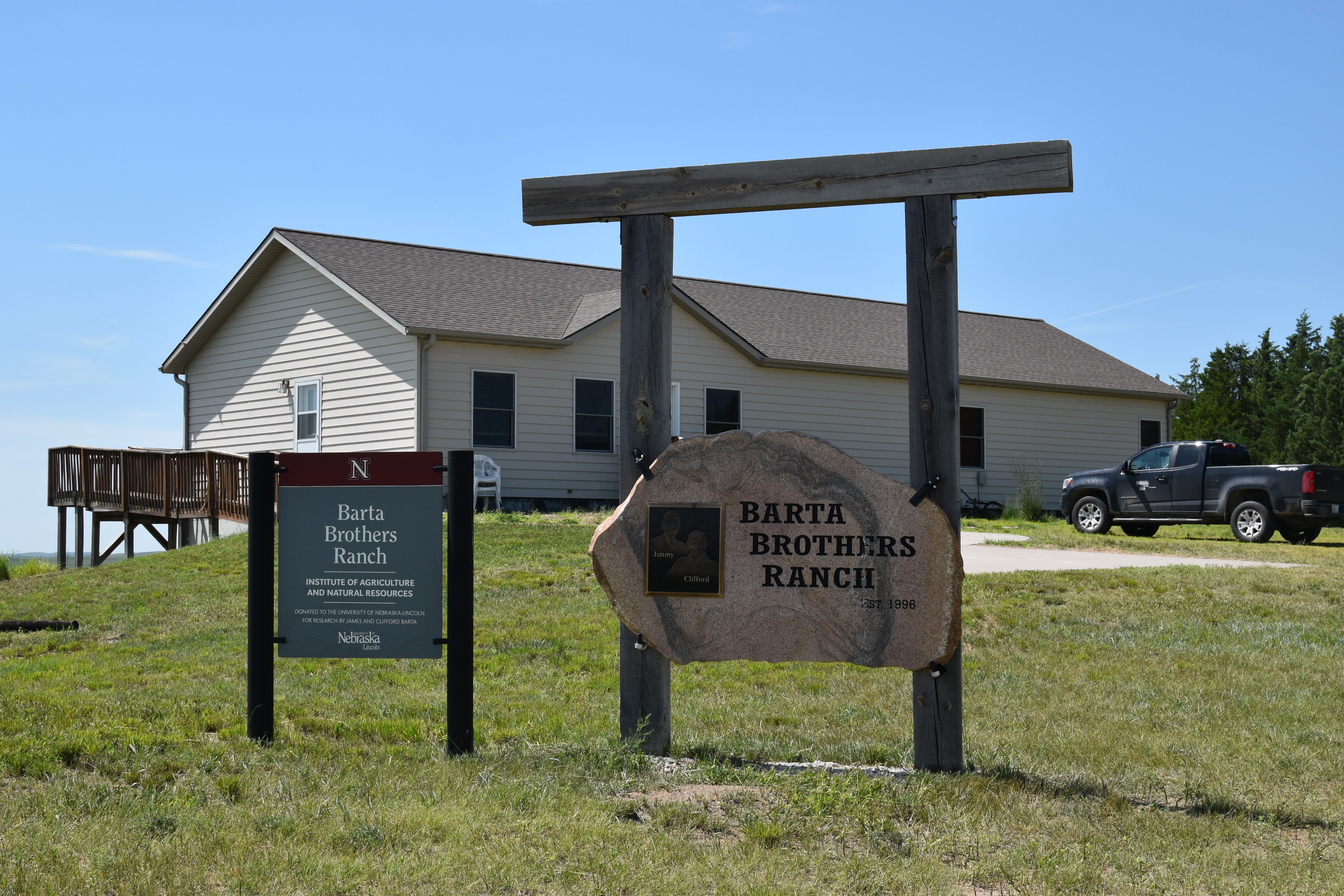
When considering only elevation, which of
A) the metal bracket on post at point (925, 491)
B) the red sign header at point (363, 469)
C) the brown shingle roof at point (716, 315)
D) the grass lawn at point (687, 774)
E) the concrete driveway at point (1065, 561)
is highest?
the brown shingle roof at point (716, 315)

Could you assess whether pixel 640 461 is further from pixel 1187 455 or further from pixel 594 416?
pixel 1187 455

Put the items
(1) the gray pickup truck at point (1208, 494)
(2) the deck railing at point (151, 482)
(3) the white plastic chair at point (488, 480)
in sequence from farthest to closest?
1. (3) the white plastic chair at point (488, 480)
2. (2) the deck railing at point (151, 482)
3. (1) the gray pickup truck at point (1208, 494)

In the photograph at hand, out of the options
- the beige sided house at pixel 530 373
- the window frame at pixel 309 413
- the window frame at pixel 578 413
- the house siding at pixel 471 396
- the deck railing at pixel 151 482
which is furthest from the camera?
the window frame at pixel 309 413

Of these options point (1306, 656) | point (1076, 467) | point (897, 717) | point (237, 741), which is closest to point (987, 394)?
point (1076, 467)

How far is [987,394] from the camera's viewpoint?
28.5 meters

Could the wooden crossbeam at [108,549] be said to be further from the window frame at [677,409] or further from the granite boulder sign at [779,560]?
the granite boulder sign at [779,560]

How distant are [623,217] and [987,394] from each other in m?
23.8

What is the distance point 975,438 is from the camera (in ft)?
94.0

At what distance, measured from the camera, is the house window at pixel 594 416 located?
2284 centimetres

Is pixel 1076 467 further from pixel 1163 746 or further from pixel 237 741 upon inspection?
pixel 237 741

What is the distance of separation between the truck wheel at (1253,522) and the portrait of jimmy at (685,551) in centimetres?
1718

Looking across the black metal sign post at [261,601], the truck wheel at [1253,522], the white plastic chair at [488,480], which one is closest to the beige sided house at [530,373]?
the white plastic chair at [488,480]

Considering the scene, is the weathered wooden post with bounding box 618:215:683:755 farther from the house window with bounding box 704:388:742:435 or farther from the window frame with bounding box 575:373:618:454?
the house window with bounding box 704:388:742:435

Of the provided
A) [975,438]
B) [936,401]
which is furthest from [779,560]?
[975,438]
